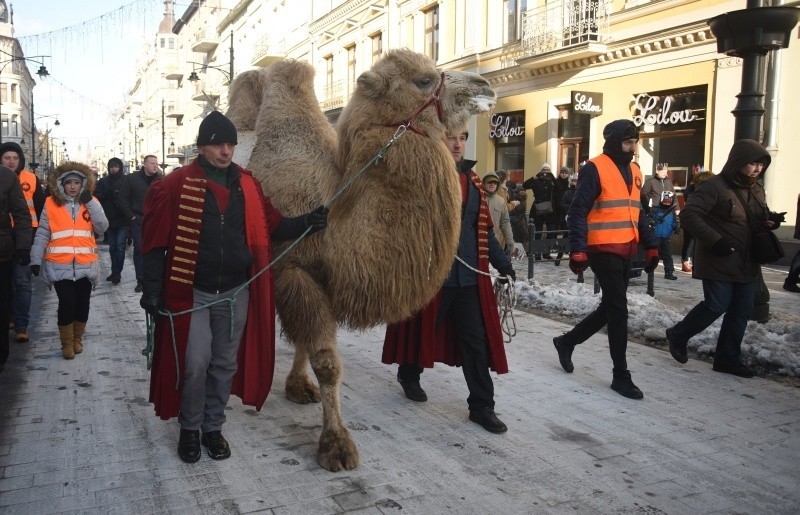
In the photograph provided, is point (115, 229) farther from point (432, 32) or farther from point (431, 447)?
point (432, 32)

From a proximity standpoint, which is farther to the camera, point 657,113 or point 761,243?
point 657,113

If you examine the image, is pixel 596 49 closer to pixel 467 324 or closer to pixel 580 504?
pixel 467 324

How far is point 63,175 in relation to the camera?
7277 millimetres

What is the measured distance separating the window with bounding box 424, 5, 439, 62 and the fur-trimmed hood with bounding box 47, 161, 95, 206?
20138 millimetres

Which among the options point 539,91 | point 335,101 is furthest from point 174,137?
point 539,91

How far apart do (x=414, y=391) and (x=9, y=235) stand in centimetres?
403

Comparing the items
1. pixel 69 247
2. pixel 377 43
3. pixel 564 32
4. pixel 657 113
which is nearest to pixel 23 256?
pixel 69 247

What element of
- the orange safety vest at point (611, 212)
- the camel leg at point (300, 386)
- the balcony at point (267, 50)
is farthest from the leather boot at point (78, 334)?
the balcony at point (267, 50)

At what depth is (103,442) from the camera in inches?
182

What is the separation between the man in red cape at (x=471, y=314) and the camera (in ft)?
16.5

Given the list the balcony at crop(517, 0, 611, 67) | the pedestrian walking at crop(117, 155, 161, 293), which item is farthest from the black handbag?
the balcony at crop(517, 0, 611, 67)

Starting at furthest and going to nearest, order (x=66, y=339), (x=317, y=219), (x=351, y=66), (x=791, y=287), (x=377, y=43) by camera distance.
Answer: (x=351, y=66)
(x=377, y=43)
(x=791, y=287)
(x=66, y=339)
(x=317, y=219)

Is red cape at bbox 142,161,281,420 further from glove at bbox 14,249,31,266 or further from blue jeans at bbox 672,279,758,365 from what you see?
blue jeans at bbox 672,279,758,365

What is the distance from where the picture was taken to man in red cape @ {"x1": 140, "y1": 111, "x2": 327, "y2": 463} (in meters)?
4.21
